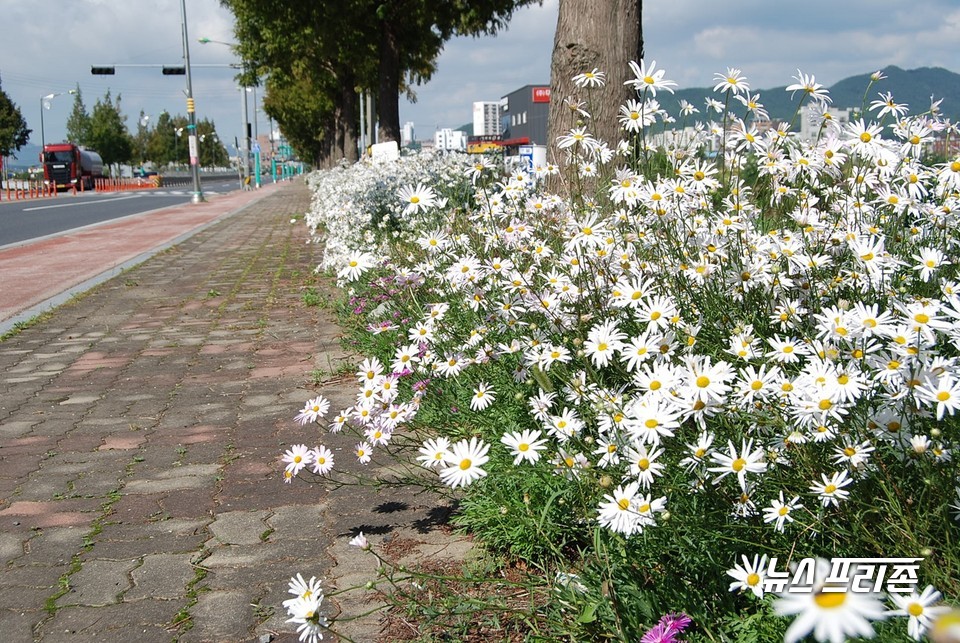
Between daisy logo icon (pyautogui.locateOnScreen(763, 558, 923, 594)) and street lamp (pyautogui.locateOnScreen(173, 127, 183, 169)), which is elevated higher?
street lamp (pyautogui.locateOnScreen(173, 127, 183, 169))

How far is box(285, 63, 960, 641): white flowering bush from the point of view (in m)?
1.91

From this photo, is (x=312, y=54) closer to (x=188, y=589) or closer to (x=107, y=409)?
(x=107, y=409)

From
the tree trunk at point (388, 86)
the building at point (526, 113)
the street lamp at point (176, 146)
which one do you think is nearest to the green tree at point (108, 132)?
the street lamp at point (176, 146)

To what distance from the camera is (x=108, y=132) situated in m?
89.1

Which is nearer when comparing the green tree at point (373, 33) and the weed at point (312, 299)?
the weed at point (312, 299)

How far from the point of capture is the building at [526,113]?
118 m

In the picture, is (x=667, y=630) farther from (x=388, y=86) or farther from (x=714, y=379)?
(x=388, y=86)

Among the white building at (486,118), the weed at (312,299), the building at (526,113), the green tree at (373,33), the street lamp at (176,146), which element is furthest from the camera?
the white building at (486,118)

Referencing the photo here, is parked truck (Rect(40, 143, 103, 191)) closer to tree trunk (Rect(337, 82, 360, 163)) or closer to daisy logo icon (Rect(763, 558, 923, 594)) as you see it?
tree trunk (Rect(337, 82, 360, 163))

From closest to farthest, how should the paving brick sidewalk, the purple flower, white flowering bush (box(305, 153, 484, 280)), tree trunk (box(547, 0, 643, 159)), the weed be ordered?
the purple flower
the paving brick sidewalk
tree trunk (box(547, 0, 643, 159))
the weed
white flowering bush (box(305, 153, 484, 280))

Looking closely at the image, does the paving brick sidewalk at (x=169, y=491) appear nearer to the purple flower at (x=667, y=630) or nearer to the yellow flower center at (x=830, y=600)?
the purple flower at (x=667, y=630)

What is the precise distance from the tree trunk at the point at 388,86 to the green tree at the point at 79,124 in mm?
78079

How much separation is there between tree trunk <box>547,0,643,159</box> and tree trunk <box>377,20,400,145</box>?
13.5 metres

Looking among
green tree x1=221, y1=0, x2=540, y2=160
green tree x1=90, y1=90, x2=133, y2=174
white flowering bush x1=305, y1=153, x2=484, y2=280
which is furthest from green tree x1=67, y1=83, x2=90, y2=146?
white flowering bush x1=305, y1=153, x2=484, y2=280
